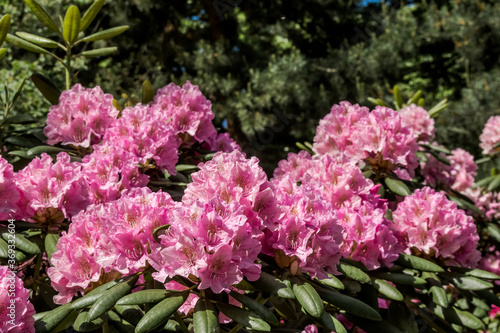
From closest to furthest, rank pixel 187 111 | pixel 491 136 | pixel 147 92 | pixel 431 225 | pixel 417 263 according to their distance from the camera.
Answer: pixel 417 263 < pixel 431 225 < pixel 187 111 < pixel 147 92 < pixel 491 136

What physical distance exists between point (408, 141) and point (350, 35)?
23.5 feet

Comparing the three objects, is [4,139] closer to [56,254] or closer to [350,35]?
[56,254]

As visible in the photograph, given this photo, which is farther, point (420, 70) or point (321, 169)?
point (420, 70)

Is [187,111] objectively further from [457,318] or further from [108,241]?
[457,318]

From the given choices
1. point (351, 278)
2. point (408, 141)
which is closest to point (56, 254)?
point (351, 278)

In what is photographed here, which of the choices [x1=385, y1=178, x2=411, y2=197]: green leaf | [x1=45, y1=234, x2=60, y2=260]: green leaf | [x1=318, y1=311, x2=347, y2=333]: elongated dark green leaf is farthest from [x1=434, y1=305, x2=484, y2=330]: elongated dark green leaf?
[x1=45, y1=234, x2=60, y2=260]: green leaf

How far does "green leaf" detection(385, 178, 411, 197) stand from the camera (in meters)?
1.74

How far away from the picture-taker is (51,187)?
4.21 feet

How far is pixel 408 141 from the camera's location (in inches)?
69.8

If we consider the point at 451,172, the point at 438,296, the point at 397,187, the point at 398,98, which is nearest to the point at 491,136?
the point at 451,172

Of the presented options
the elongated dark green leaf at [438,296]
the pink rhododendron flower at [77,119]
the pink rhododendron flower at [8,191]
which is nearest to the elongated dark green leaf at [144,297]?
the pink rhododendron flower at [8,191]

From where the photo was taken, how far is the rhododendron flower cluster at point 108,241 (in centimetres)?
107

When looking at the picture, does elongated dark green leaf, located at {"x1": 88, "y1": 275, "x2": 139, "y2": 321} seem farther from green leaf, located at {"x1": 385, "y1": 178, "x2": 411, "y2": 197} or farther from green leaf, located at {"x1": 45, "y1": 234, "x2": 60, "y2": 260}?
green leaf, located at {"x1": 385, "y1": 178, "x2": 411, "y2": 197}

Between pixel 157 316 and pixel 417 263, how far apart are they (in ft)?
2.74
